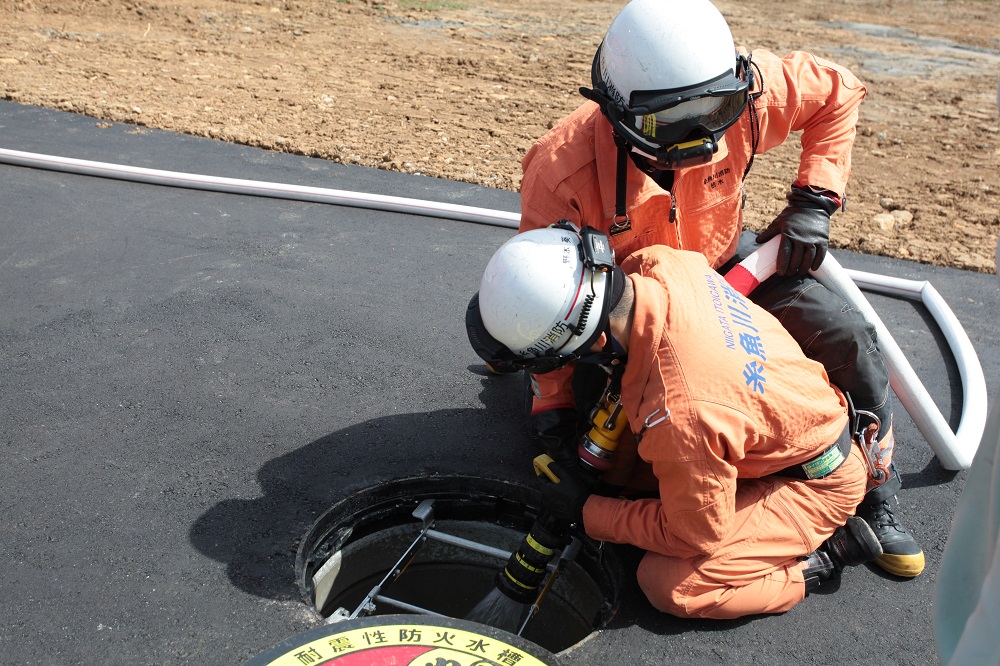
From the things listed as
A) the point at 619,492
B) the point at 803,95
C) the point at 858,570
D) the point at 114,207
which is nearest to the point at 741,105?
the point at 803,95

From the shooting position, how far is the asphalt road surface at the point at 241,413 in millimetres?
2945

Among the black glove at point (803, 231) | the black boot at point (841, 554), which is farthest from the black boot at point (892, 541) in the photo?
the black glove at point (803, 231)

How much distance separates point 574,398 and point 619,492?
0.43m

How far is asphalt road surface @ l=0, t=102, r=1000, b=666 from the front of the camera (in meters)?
2.95

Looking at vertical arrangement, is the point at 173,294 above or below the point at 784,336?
below

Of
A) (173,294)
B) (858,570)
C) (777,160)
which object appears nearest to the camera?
(858,570)

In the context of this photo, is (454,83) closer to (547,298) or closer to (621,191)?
(621,191)

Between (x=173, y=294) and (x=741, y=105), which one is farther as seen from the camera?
(x=173, y=294)

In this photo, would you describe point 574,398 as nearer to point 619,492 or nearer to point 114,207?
point 619,492

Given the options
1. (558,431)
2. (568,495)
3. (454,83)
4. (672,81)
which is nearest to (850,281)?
(672,81)

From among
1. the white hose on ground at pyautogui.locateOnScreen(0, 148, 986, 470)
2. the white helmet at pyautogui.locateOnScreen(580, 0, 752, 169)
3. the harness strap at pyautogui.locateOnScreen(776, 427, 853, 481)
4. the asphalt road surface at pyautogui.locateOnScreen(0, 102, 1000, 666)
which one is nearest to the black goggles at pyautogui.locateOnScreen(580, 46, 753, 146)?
the white helmet at pyautogui.locateOnScreen(580, 0, 752, 169)

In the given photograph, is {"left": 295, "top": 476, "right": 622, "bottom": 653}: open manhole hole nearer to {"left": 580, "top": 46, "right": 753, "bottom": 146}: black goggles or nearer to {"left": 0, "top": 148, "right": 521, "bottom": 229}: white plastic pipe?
{"left": 580, "top": 46, "right": 753, "bottom": 146}: black goggles

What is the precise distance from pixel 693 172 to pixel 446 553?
1934mm

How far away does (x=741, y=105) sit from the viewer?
3234 mm
